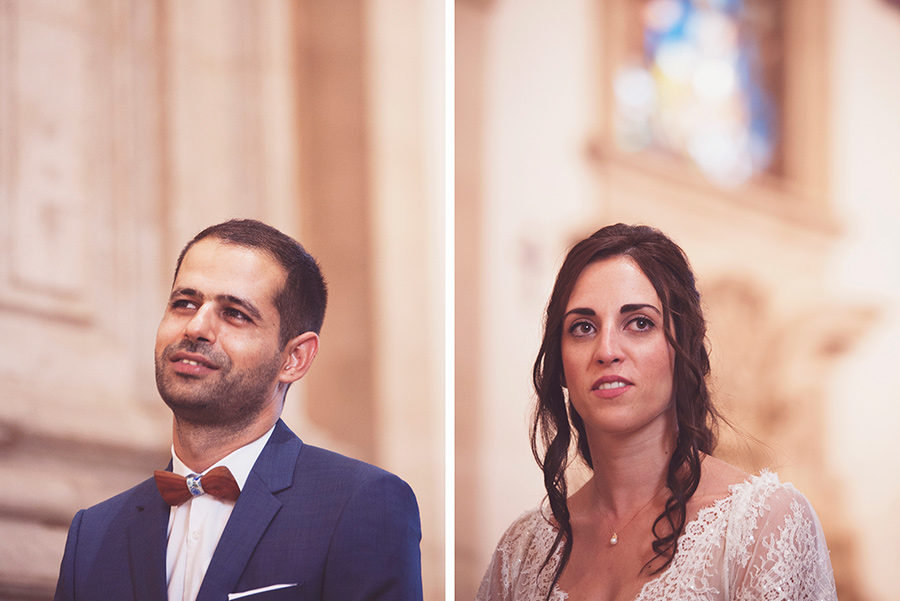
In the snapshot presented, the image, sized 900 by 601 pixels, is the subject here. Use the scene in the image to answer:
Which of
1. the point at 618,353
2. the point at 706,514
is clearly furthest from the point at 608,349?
the point at 706,514

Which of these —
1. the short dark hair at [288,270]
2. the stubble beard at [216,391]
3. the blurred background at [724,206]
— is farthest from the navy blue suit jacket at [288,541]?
the blurred background at [724,206]

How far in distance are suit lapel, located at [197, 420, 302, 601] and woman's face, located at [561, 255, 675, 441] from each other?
777 millimetres

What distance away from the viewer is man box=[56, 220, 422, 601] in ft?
7.82

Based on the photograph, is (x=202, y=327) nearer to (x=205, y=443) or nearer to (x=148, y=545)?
(x=205, y=443)

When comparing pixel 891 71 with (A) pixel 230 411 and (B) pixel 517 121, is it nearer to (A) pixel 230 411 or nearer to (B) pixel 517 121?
(B) pixel 517 121

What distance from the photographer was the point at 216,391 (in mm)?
2469

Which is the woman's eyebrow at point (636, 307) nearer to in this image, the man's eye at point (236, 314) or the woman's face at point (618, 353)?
the woman's face at point (618, 353)

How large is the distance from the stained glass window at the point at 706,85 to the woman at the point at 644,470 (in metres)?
2.95

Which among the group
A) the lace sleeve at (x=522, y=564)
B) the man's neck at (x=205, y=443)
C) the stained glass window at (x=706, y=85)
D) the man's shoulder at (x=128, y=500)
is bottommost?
the lace sleeve at (x=522, y=564)

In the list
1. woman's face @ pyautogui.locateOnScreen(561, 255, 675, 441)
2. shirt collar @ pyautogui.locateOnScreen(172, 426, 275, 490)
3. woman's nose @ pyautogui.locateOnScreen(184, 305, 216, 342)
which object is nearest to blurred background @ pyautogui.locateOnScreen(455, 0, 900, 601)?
woman's face @ pyautogui.locateOnScreen(561, 255, 675, 441)

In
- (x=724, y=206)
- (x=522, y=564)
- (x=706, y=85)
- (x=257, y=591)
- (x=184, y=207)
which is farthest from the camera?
(x=706, y=85)

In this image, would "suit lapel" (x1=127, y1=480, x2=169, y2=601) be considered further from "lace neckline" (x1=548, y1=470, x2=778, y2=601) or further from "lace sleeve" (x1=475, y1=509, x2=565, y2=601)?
"lace neckline" (x1=548, y1=470, x2=778, y2=601)

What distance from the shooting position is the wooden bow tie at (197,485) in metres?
2.46

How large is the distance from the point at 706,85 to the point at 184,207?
295 centimetres
